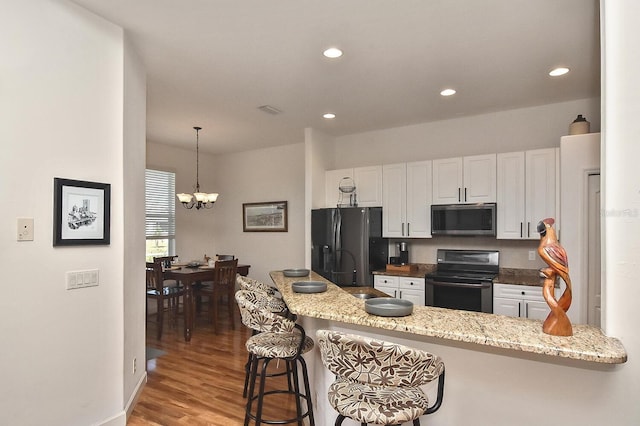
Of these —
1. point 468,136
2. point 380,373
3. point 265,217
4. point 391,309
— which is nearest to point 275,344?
point 391,309

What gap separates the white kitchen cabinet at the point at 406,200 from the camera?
15.3ft

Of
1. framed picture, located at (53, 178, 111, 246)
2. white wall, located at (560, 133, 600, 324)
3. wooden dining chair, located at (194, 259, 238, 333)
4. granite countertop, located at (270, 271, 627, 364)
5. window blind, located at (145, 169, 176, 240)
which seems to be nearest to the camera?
granite countertop, located at (270, 271, 627, 364)

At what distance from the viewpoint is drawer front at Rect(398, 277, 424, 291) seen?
4.41 metres

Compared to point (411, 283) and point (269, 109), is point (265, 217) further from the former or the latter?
point (411, 283)

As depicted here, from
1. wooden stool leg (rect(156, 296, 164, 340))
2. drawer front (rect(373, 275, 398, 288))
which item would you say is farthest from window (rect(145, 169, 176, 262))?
drawer front (rect(373, 275, 398, 288))

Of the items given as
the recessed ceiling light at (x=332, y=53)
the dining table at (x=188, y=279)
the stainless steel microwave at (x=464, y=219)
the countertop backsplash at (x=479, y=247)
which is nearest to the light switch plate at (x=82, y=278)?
the recessed ceiling light at (x=332, y=53)

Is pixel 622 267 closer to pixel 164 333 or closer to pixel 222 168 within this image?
pixel 164 333

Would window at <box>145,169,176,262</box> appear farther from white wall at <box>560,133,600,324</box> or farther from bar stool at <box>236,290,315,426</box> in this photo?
white wall at <box>560,133,600,324</box>

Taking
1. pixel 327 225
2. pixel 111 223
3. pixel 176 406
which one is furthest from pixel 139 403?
pixel 327 225

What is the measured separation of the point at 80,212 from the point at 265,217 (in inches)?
172

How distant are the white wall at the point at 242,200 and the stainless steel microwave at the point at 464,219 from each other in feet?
7.75

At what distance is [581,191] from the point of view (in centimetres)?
346

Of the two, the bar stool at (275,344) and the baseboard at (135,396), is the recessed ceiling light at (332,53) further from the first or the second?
the baseboard at (135,396)

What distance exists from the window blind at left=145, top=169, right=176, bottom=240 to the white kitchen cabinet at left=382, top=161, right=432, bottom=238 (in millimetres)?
3671
